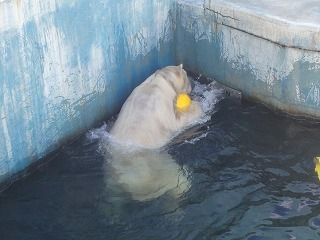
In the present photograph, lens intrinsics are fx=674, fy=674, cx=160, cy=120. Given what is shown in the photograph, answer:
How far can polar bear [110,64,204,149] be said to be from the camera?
9453 millimetres

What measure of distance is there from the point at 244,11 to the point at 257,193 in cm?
296

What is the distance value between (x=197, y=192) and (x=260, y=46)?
2.71 meters

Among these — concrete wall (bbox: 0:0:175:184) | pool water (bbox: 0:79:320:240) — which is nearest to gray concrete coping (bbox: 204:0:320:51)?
concrete wall (bbox: 0:0:175:184)

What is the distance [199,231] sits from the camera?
8.11m

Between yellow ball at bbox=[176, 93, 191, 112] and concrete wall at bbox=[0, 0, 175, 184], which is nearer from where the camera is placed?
concrete wall at bbox=[0, 0, 175, 184]

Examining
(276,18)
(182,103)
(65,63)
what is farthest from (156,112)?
(276,18)

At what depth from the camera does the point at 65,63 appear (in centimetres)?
931

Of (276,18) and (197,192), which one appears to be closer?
(197,192)

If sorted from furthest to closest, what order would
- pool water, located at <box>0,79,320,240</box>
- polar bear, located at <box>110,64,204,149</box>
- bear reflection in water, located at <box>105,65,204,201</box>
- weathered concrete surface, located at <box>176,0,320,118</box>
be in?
weathered concrete surface, located at <box>176,0,320,118</box>
polar bear, located at <box>110,64,204,149</box>
bear reflection in water, located at <box>105,65,204,201</box>
pool water, located at <box>0,79,320,240</box>

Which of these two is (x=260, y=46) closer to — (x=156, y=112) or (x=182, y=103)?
(x=182, y=103)

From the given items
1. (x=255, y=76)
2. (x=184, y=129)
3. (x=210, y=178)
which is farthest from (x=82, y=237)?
(x=255, y=76)

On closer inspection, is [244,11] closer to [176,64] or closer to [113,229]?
[176,64]

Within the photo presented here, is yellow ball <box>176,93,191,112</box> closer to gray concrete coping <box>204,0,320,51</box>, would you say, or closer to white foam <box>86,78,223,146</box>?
white foam <box>86,78,223,146</box>

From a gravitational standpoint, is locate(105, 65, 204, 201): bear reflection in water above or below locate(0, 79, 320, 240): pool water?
above
